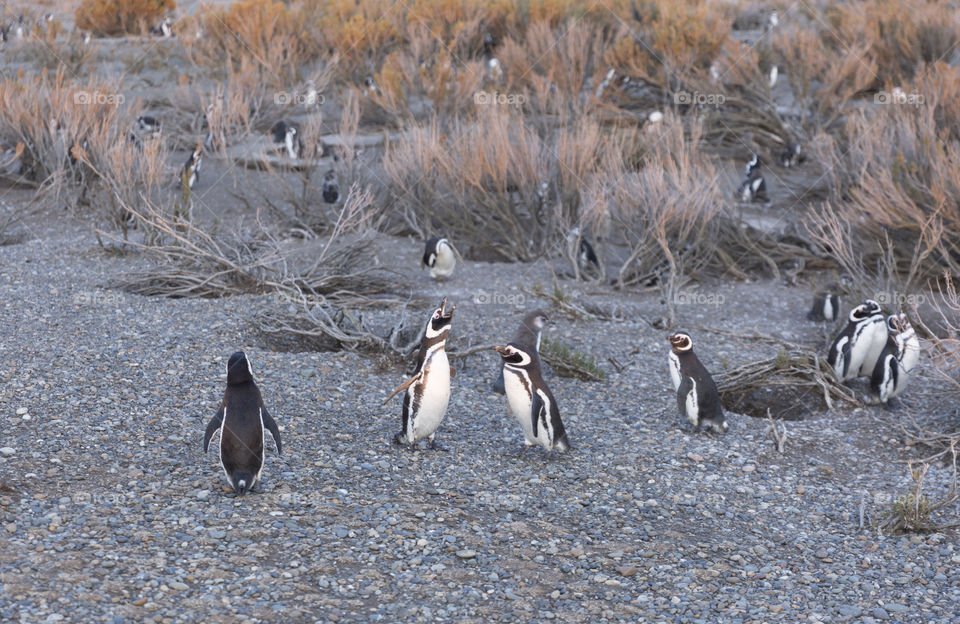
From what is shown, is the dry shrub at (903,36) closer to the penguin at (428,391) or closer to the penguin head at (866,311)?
the penguin head at (866,311)

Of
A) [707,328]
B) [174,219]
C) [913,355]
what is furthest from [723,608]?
[174,219]

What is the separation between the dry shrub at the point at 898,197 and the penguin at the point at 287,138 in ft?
20.0

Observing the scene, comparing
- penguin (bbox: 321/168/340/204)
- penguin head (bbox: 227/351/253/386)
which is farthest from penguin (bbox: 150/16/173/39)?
penguin head (bbox: 227/351/253/386)

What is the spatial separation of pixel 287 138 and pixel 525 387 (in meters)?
8.08

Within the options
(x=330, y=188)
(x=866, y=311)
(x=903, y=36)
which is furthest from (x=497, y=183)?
(x=903, y=36)

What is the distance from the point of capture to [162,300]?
7.88 metres

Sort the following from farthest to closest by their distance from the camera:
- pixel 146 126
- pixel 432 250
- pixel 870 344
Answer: pixel 146 126, pixel 432 250, pixel 870 344

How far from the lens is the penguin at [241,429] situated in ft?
14.9

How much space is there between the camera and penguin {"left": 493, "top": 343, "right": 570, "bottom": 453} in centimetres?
544

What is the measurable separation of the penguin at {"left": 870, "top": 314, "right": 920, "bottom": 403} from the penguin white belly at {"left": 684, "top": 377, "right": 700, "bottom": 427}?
135 cm

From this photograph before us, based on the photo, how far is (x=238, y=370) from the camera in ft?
15.3

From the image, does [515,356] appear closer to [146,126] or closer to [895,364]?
[895,364]

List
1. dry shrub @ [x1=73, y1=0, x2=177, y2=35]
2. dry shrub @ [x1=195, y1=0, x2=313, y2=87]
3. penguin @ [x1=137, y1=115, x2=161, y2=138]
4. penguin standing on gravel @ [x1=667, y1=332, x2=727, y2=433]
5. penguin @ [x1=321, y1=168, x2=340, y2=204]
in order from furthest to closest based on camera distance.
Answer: dry shrub @ [x1=73, y1=0, x2=177, y2=35] < dry shrub @ [x1=195, y1=0, x2=313, y2=87] < penguin @ [x1=137, y1=115, x2=161, y2=138] < penguin @ [x1=321, y1=168, x2=340, y2=204] < penguin standing on gravel @ [x1=667, y1=332, x2=727, y2=433]

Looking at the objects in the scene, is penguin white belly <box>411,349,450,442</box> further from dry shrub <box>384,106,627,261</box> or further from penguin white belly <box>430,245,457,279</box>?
dry shrub <box>384,106,627,261</box>
